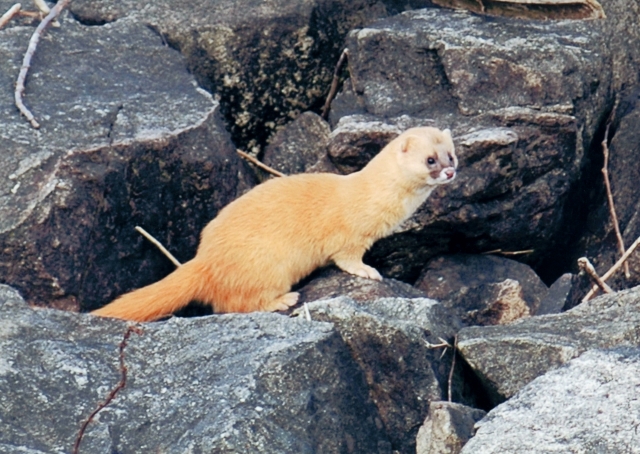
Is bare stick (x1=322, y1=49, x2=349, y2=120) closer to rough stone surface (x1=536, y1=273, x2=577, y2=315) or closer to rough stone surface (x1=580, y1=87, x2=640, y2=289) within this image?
rough stone surface (x1=580, y1=87, x2=640, y2=289)

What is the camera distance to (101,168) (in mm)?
5172

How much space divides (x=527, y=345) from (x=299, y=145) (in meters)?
2.68

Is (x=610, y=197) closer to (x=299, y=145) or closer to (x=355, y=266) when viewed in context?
(x=355, y=266)

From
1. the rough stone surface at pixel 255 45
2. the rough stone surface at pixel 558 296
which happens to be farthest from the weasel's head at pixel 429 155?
the rough stone surface at pixel 255 45

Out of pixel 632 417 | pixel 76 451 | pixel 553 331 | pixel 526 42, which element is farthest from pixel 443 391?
pixel 526 42

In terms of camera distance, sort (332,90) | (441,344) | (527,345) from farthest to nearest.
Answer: (332,90), (441,344), (527,345)

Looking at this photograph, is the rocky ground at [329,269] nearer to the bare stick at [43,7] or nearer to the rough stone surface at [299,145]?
the rough stone surface at [299,145]

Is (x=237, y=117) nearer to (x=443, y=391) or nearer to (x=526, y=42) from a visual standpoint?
(x=526, y=42)

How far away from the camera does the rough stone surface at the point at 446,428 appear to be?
3785mm

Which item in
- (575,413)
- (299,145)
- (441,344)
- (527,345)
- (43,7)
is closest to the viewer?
(575,413)

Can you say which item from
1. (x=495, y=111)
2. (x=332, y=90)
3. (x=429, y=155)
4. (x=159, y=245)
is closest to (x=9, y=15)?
(x=159, y=245)

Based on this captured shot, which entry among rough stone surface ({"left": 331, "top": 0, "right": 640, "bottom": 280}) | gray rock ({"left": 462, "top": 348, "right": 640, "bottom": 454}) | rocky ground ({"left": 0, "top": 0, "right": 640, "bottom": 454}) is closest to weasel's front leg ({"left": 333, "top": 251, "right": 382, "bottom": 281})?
rocky ground ({"left": 0, "top": 0, "right": 640, "bottom": 454})

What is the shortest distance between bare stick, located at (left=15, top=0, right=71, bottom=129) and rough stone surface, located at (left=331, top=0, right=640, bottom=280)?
1.68 meters

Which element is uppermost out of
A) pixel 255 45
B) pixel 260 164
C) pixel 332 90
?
pixel 255 45
